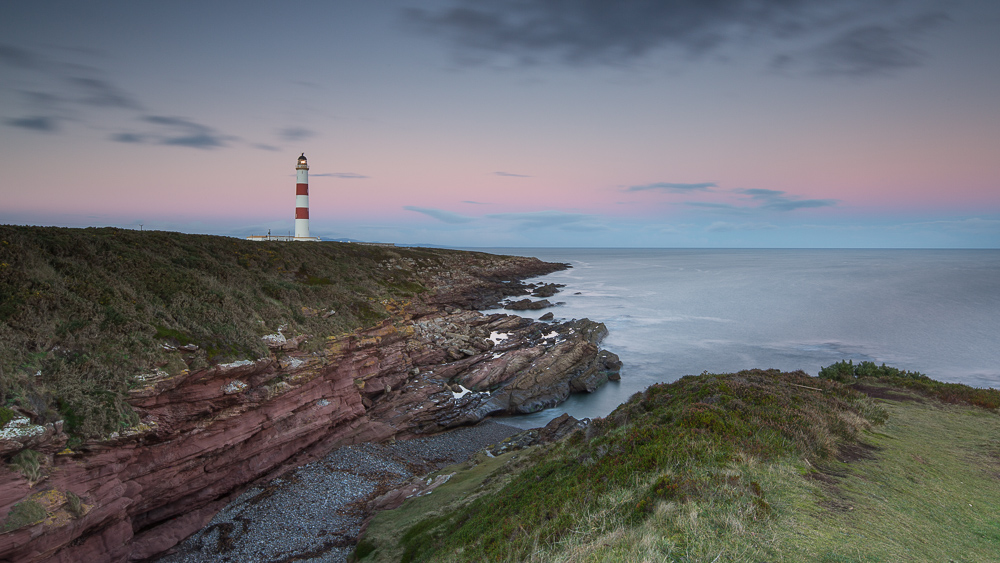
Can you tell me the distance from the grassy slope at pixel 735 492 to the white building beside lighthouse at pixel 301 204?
→ 150 feet

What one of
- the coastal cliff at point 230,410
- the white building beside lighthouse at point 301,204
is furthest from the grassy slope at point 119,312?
the white building beside lighthouse at point 301,204

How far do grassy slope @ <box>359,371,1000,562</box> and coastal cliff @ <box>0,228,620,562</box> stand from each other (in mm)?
7403

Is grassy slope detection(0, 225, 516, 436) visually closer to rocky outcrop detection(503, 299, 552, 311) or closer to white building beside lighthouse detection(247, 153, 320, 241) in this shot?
white building beside lighthouse detection(247, 153, 320, 241)

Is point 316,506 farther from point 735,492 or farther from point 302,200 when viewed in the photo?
point 302,200

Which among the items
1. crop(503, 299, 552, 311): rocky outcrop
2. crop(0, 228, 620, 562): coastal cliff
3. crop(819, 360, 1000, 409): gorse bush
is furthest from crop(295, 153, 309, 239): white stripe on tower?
crop(819, 360, 1000, 409): gorse bush

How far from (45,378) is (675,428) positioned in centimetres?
1768

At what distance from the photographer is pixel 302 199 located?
5250 cm

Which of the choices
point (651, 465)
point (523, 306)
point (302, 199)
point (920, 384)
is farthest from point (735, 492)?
point (302, 199)

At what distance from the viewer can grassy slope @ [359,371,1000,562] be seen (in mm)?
6164

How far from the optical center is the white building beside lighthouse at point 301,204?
167 ft

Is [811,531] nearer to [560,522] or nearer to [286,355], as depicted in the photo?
[560,522]

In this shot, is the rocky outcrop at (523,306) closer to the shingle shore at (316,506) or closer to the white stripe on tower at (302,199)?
the white stripe on tower at (302,199)

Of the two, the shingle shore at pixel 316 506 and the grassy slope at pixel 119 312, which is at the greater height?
the grassy slope at pixel 119 312

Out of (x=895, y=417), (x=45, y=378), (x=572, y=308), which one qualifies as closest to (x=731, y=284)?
(x=572, y=308)
